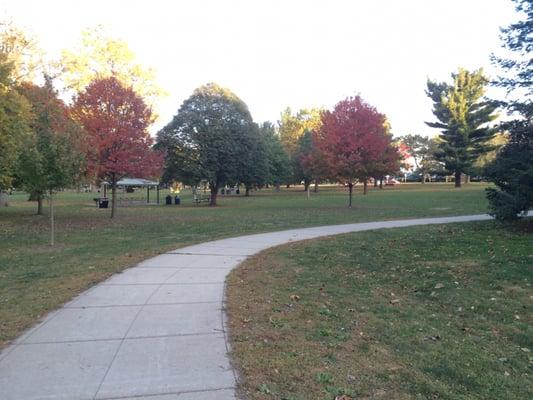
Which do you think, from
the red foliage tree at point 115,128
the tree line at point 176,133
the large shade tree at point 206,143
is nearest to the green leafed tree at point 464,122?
the tree line at point 176,133

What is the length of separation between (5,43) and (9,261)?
22582mm

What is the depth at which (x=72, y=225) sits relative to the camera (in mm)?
19219

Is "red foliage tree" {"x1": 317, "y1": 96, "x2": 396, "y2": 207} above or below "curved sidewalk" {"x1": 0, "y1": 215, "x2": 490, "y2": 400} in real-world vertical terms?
above

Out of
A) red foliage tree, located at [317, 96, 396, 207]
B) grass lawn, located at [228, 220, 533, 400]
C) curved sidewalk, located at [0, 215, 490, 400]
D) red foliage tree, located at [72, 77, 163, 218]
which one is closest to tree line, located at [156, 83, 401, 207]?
red foliage tree, located at [317, 96, 396, 207]

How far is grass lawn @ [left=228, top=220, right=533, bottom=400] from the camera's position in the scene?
4.08 m

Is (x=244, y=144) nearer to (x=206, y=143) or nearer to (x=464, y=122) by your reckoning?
(x=206, y=143)

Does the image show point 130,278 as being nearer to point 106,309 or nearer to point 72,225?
point 106,309

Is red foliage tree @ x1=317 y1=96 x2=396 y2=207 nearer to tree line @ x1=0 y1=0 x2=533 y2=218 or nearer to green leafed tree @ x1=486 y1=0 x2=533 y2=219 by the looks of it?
tree line @ x1=0 y1=0 x2=533 y2=218

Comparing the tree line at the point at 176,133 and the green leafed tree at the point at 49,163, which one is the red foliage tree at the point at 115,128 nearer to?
the tree line at the point at 176,133

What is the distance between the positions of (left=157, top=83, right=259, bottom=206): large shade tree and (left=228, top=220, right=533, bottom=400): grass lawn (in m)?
25.5

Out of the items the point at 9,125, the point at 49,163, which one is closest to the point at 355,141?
the point at 9,125

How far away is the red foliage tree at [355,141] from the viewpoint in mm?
28219

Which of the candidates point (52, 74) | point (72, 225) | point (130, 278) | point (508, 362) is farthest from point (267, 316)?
point (52, 74)

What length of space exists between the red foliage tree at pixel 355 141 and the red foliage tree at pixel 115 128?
10633 millimetres
